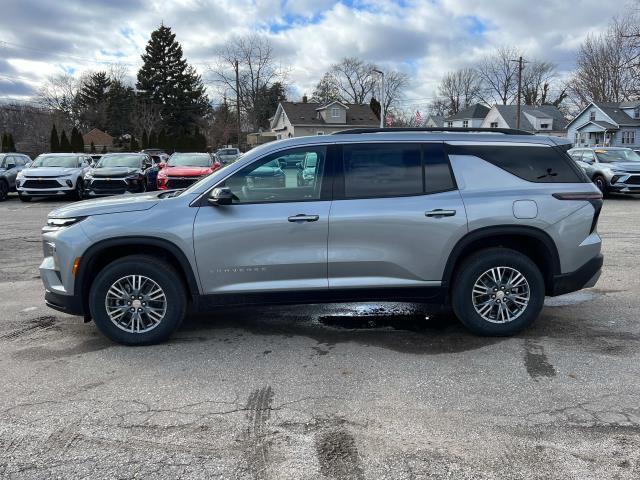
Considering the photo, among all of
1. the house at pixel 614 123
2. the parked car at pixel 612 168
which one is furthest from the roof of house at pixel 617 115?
the parked car at pixel 612 168

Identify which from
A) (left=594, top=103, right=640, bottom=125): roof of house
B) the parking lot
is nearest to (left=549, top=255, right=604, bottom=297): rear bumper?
the parking lot

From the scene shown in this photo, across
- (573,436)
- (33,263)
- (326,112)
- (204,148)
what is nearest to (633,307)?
(573,436)

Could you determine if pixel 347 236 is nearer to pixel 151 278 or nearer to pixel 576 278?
pixel 151 278

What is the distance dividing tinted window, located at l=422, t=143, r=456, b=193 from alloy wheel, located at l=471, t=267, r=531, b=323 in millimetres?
907

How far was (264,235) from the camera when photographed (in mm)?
4543

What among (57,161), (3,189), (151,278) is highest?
(57,161)

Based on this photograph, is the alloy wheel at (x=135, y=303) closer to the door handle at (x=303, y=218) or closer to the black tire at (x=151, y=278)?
the black tire at (x=151, y=278)

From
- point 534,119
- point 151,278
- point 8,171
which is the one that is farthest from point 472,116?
point 151,278

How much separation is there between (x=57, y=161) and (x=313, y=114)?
52174 mm

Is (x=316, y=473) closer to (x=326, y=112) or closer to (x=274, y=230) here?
(x=274, y=230)

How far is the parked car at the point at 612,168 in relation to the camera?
17.5 metres

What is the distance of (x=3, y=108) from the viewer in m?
62.7

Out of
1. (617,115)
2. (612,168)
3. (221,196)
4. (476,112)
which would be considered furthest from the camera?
(476,112)

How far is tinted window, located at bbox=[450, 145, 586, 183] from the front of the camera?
4.84m
